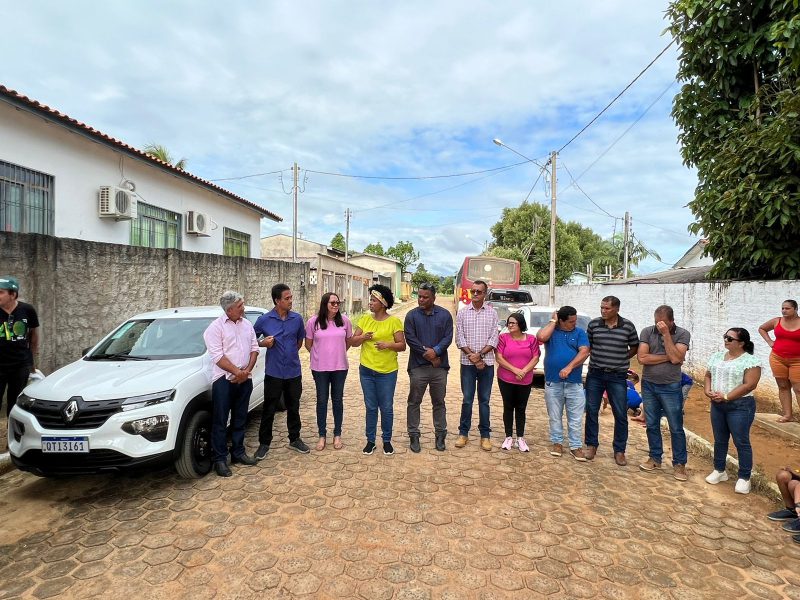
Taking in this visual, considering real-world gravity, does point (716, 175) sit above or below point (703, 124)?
below

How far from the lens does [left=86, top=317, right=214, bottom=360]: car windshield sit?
4.62 m

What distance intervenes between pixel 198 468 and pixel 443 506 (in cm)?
228

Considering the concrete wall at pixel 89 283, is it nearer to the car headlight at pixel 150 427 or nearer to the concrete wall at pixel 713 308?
the car headlight at pixel 150 427

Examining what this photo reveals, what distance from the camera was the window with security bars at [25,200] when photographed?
24.8ft

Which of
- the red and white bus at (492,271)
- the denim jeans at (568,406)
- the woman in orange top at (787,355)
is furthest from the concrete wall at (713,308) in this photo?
the red and white bus at (492,271)

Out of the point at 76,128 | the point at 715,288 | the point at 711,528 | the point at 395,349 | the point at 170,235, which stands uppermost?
the point at 76,128

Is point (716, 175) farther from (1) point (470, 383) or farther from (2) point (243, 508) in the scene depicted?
(2) point (243, 508)

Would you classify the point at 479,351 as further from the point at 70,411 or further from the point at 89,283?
the point at 89,283

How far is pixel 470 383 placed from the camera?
5.09m

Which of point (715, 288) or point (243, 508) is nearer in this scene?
point (243, 508)

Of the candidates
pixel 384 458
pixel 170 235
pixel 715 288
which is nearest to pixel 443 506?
pixel 384 458

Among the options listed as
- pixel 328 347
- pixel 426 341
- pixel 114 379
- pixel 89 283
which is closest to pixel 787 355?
pixel 426 341

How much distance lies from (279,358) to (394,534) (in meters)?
2.17

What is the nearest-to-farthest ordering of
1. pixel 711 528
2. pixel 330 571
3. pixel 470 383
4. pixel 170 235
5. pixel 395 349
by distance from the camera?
pixel 330 571
pixel 711 528
pixel 395 349
pixel 470 383
pixel 170 235
